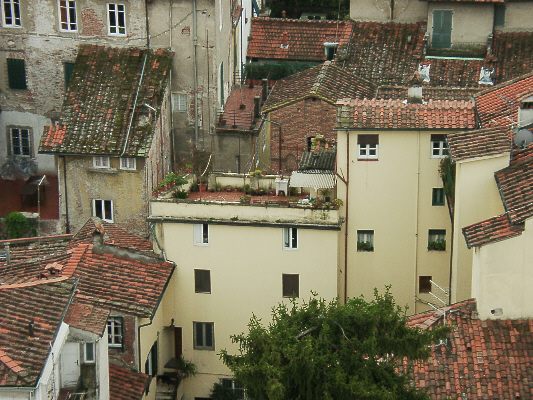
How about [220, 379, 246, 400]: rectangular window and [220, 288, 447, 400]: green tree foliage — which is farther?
[220, 379, 246, 400]: rectangular window

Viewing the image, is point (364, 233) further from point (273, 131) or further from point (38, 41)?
point (38, 41)

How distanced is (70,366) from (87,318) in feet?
5.49

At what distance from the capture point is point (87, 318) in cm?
4531

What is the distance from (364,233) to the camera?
55375 mm

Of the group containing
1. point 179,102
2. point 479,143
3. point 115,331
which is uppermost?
point 179,102

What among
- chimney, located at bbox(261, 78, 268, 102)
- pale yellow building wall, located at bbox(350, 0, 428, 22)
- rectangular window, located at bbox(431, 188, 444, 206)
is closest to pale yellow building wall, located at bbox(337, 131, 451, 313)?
rectangular window, located at bbox(431, 188, 444, 206)

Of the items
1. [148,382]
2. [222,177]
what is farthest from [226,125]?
[148,382]

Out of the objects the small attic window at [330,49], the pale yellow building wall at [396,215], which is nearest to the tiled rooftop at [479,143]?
the pale yellow building wall at [396,215]

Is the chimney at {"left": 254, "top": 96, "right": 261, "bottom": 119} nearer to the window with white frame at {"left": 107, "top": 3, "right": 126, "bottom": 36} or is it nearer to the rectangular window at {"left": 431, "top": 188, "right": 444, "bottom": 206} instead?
the window with white frame at {"left": 107, "top": 3, "right": 126, "bottom": 36}

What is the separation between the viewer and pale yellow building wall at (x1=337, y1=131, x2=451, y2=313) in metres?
54.1

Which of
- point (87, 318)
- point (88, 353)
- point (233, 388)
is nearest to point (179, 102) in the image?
point (233, 388)

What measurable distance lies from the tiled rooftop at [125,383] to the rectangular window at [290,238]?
7928 millimetres

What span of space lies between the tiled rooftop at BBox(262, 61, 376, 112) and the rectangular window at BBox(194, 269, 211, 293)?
10.0 metres

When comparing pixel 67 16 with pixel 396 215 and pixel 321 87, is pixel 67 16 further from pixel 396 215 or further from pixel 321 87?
pixel 396 215
